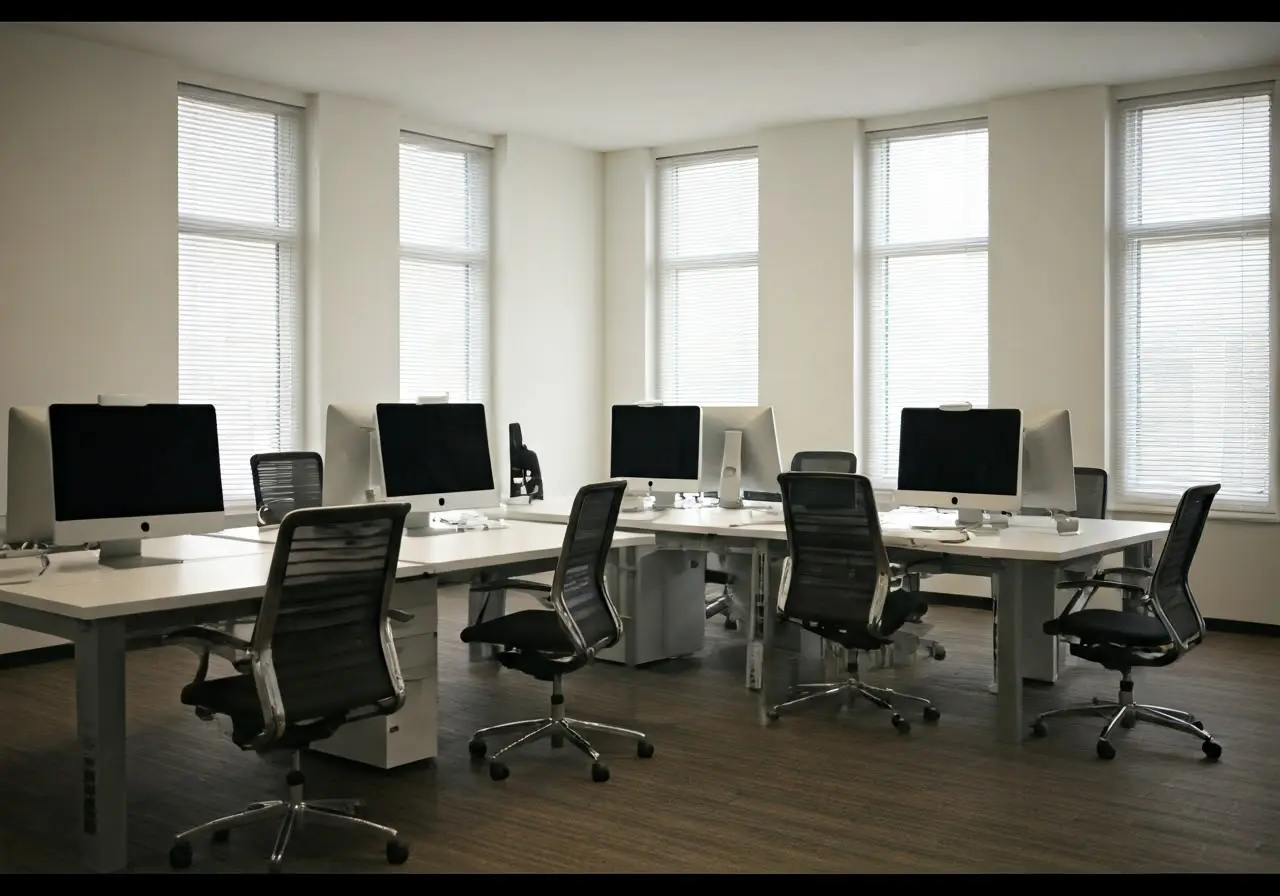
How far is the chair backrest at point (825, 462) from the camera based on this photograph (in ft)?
23.3

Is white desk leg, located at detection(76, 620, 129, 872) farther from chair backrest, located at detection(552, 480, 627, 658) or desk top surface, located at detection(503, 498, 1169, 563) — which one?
desk top surface, located at detection(503, 498, 1169, 563)

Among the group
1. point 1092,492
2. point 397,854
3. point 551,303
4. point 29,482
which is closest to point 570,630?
point 397,854

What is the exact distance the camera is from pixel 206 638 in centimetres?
366

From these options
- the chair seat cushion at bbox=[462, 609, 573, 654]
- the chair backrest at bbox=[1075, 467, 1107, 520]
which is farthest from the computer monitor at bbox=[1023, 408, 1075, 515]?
the chair seat cushion at bbox=[462, 609, 573, 654]

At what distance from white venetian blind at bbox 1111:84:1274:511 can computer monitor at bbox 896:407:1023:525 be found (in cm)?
293

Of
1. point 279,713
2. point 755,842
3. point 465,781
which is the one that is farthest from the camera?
point 465,781

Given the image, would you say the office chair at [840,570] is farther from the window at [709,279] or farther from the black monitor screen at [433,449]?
the window at [709,279]

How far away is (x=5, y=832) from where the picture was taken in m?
3.92

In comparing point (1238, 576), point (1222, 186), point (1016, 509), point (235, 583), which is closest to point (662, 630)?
point (1016, 509)

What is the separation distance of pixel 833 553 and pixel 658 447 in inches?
69.9

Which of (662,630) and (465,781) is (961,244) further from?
(465,781)

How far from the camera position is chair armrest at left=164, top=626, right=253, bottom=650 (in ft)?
11.8
